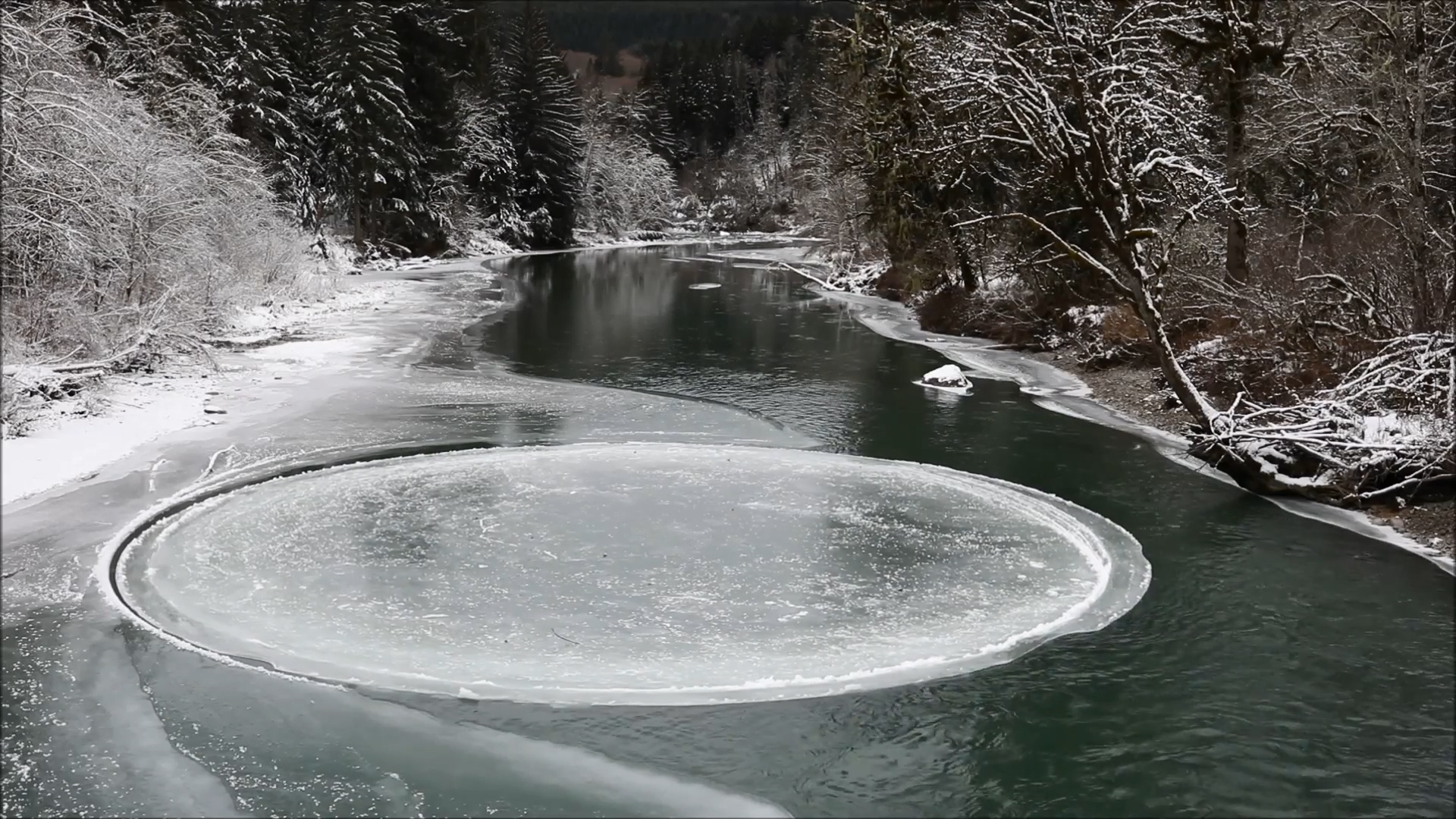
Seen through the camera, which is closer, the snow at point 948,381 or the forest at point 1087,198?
the forest at point 1087,198

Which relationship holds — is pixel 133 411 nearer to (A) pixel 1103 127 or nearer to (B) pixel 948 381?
(B) pixel 948 381

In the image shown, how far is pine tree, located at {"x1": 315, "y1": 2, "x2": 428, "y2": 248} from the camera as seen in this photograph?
146 feet

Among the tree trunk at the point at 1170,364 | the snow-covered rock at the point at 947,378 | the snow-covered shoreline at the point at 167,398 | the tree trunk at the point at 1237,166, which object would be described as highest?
the tree trunk at the point at 1237,166

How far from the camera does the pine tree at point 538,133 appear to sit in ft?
202

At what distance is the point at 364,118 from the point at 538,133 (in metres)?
17.7

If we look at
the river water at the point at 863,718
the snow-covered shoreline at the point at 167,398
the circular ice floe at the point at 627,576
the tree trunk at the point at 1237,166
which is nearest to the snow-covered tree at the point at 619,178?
the snow-covered shoreline at the point at 167,398

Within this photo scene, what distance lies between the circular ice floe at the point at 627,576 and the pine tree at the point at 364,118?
1435 inches

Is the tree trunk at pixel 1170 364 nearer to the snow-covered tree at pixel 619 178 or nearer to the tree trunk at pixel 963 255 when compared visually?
the tree trunk at pixel 963 255

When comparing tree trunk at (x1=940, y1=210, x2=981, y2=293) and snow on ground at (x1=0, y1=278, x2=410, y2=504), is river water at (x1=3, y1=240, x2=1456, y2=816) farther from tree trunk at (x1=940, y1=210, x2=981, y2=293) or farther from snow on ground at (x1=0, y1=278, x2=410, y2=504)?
tree trunk at (x1=940, y1=210, x2=981, y2=293)

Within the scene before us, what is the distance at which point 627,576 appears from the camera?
8977mm

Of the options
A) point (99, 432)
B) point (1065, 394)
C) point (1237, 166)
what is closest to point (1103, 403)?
point (1065, 394)

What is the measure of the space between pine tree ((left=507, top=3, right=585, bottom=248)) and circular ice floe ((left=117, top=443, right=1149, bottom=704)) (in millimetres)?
51311

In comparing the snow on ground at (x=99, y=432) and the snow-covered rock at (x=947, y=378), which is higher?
the snow-covered rock at (x=947, y=378)

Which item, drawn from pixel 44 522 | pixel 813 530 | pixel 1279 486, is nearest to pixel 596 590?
pixel 813 530
